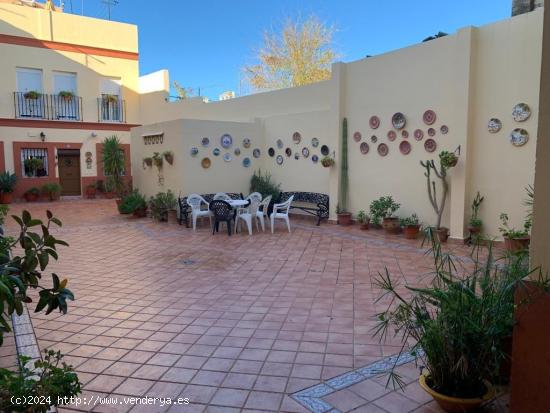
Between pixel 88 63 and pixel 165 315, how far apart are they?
1562cm

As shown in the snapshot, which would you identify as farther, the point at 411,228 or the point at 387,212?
the point at 387,212

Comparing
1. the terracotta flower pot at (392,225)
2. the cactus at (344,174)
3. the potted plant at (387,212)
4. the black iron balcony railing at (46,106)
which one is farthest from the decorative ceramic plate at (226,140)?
the black iron balcony railing at (46,106)

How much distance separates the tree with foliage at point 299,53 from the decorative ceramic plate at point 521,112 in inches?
513

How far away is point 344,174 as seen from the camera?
33.7ft

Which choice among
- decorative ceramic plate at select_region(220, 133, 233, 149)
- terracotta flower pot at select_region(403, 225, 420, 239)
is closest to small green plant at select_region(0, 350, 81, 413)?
terracotta flower pot at select_region(403, 225, 420, 239)

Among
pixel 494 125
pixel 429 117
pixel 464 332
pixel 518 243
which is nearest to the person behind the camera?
pixel 464 332

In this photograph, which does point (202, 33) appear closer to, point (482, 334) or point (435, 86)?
point (435, 86)

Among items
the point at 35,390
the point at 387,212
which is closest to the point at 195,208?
the point at 387,212

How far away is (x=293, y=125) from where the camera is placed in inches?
454

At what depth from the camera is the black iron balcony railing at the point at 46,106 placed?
15.6m

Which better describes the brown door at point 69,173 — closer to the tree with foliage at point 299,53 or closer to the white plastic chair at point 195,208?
the white plastic chair at point 195,208

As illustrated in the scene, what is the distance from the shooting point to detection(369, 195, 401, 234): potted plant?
883 centimetres

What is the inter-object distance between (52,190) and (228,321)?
545 inches

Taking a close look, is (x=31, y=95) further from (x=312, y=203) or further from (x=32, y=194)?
(x=312, y=203)
